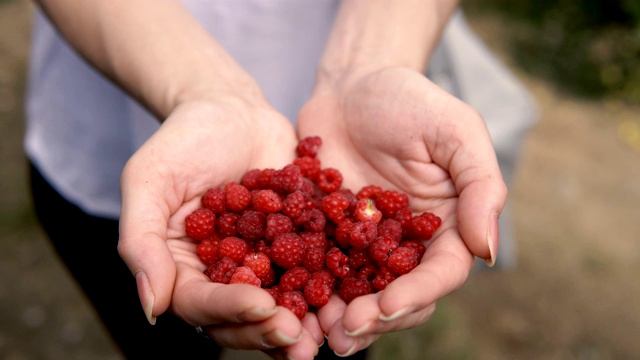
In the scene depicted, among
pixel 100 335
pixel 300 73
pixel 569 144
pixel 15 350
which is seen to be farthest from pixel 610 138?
pixel 15 350

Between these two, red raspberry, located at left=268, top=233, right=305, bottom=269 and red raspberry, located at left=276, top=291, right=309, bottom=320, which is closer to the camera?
red raspberry, located at left=276, top=291, right=309, bottom=320

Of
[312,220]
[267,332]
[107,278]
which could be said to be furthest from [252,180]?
[107,278]

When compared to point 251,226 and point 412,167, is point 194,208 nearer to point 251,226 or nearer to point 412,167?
point 251,226

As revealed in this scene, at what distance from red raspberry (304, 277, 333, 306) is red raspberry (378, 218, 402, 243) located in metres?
0.23

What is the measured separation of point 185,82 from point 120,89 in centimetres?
28

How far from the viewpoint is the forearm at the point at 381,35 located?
1.86 m

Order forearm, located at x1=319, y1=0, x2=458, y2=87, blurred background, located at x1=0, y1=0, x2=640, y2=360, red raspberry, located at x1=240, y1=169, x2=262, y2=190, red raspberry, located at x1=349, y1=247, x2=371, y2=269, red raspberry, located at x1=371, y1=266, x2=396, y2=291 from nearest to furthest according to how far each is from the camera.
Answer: red raspberry, located at x1=371, y1=266, x2=396, y2=291
red raspberry, located at x1=349, y1=247, x2=371, y2=269
red raspberry, located at x1=240, y1=169, x2=262, y2=190
forearm, located at x1=319, y1=0, x2=458, y2=87
blurred background, located at x1=0, y1=0, x2=640, y2=360

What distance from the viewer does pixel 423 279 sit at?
1.28m

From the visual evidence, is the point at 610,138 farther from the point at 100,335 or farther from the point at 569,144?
the point at 100,335

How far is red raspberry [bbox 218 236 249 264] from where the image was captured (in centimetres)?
152

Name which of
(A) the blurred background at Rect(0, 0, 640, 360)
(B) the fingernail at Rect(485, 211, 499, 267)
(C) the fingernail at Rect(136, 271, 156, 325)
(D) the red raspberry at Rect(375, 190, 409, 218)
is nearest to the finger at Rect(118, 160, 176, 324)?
(C) the fingernail at Rect(136, 271, 156, 325)

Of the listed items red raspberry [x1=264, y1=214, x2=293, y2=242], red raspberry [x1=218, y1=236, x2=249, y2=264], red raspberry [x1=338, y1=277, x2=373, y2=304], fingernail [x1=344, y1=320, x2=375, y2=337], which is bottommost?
red raspberry [x1=218, y1=236, x2=249, y2=264]

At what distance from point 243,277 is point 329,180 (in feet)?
1.46

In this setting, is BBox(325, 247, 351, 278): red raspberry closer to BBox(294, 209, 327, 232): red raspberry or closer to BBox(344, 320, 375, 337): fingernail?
BBox(294, 209, 327, 232): red raspberry
